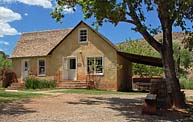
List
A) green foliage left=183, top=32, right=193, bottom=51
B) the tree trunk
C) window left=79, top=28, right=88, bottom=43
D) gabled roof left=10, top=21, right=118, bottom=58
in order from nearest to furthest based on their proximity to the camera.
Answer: the tree trunk, green foliage left=183, top=32, right=193, bottom=51, window left=79, top=28, right=88, bottom=43, gabled roof left=10, top=21, right=118, bottom=58

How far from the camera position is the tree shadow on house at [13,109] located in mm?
12984

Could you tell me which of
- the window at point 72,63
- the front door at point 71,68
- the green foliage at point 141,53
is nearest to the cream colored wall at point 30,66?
the front door at point 71,68

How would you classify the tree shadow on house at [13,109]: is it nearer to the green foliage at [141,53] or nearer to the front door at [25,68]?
the front door at [25,68]

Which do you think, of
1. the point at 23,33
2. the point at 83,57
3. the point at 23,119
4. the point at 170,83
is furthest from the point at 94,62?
the point at 23,119

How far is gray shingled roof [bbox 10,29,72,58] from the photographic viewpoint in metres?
33.5

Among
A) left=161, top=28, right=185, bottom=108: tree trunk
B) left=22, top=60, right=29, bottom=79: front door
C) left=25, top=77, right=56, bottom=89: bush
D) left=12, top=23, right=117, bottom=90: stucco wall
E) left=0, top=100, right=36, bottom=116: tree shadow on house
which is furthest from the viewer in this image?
left=22, top=60, right=29, bottom=79: front door

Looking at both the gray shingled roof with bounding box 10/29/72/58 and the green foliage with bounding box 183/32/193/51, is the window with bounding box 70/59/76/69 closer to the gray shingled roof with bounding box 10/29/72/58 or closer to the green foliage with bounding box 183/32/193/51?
the gray shingled roof with bounding box 10/29/72/58

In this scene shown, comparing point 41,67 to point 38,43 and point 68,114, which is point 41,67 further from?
point 68,114

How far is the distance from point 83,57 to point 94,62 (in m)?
1.23

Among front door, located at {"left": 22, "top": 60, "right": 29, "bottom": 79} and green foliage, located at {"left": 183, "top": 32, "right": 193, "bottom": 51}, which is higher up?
green foliage, located at {"left": 183, "top": 32, "right": 193, "bottom": 51}

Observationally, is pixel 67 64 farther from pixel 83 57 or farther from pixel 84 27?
pixel 84 27

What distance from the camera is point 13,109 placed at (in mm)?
13992

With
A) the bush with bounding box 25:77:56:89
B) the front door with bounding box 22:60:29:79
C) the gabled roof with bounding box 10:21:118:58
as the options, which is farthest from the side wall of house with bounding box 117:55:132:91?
the front door with bounding box 22:60:29:79

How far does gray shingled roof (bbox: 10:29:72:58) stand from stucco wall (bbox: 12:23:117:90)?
0.96 metres
